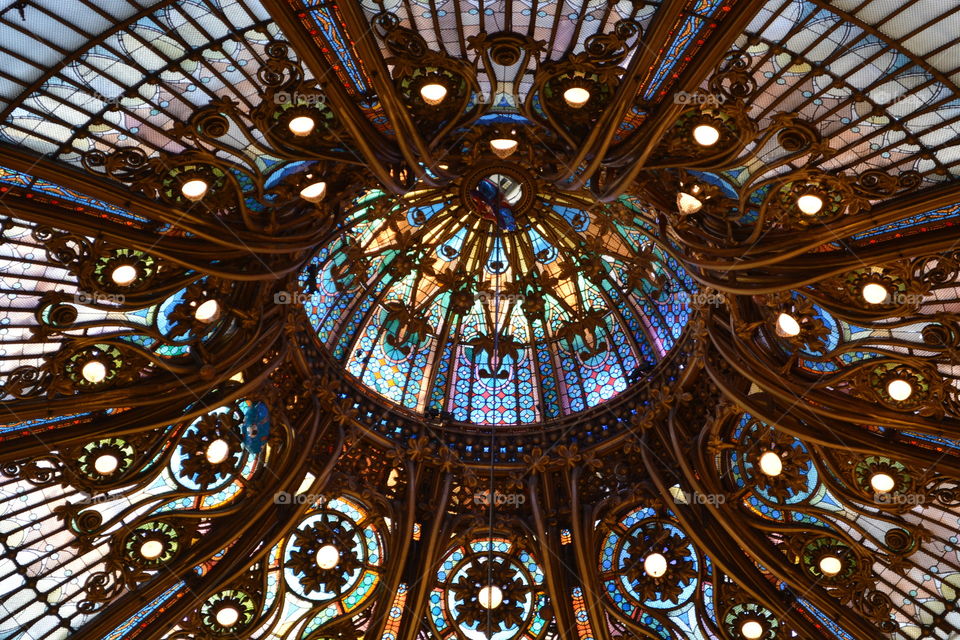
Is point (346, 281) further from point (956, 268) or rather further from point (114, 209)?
point (956, 268)

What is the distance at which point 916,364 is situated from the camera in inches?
626

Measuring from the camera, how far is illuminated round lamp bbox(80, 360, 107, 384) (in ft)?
50.7

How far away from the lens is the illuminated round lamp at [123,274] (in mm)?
15188

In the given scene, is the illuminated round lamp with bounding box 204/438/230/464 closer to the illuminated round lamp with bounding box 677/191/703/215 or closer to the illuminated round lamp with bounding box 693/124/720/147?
the illuminated round lamp with bounding box 677/191/703/215

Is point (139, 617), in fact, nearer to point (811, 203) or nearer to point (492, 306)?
point (492, 306)

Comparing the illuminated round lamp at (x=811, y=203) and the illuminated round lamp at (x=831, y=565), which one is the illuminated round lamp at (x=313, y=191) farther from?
the illuminated round lamp at (x=831, y=565)

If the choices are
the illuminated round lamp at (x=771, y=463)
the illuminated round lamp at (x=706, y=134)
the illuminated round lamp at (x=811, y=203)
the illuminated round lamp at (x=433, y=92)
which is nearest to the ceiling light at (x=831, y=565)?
the illuminated round lamp at (x=771, y=463)

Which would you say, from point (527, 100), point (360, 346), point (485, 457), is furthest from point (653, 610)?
point (527, 100)

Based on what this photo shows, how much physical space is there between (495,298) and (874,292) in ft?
23.7

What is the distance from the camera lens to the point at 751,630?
17547 millimetres

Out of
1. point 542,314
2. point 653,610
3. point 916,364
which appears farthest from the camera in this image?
point 542,314

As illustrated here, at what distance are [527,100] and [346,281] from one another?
6.59m

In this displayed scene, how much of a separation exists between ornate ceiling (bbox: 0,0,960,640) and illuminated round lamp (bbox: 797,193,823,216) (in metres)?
0.05

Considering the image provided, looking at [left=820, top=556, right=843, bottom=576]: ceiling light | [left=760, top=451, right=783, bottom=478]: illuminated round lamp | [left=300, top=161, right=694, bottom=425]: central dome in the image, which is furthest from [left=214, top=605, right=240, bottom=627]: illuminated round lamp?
[left=820, top=556, right=843, bottom=576]: ceiling light
